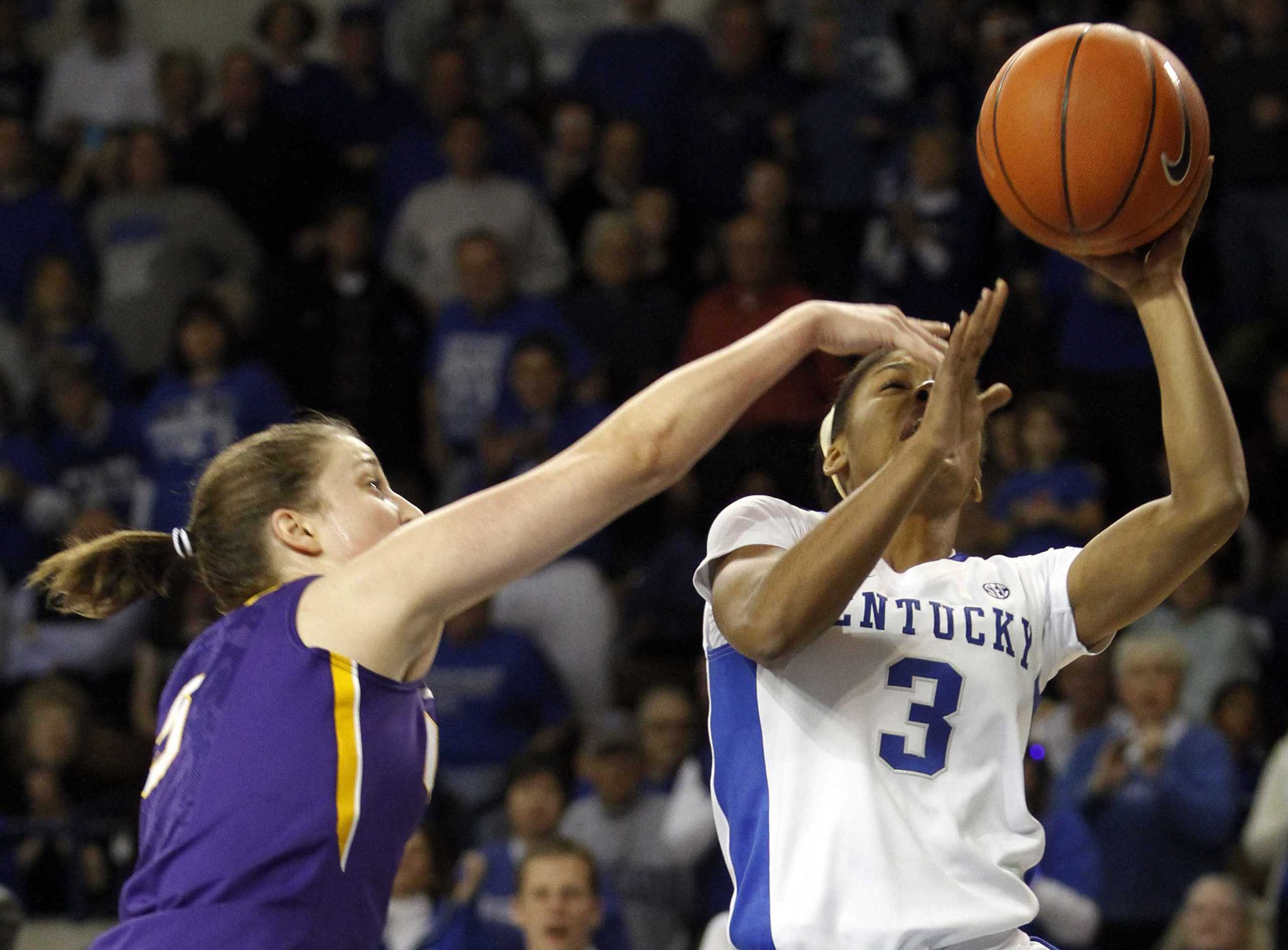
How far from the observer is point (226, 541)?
297 cm

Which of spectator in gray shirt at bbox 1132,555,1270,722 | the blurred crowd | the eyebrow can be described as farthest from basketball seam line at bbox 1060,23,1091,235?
spectator in gray shirt at bbox 1132,555,1270,722

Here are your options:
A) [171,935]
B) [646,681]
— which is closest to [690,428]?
[171,935]

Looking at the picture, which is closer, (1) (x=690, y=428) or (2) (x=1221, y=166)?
(1) (x=690, y=428)

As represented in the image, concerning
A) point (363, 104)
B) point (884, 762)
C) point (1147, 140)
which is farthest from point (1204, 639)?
point (363, 104)

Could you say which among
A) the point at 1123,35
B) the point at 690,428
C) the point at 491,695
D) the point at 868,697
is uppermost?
the point at 1123,35

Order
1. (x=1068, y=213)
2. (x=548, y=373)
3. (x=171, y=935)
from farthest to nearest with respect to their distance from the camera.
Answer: (x=548, y=373), (x=1068, y=213), (x=171, y=935)

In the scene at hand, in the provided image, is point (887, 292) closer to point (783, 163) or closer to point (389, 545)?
point (783, 163)

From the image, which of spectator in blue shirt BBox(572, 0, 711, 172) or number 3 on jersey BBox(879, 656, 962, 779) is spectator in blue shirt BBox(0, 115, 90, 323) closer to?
spectator in blue shirt BBox(572, 0, 711, 172)

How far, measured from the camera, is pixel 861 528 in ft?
9.07

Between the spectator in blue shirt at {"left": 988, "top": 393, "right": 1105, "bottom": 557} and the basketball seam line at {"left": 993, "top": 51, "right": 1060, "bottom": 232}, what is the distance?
156 inches

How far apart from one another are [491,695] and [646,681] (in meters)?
0.65

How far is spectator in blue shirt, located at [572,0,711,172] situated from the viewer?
10.0m

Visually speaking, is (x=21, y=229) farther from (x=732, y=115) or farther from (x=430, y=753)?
(x=430, y=753)

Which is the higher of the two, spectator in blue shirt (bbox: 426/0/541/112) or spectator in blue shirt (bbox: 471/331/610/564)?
spectator in blue shirt (bbox: 426/0/541/112)
